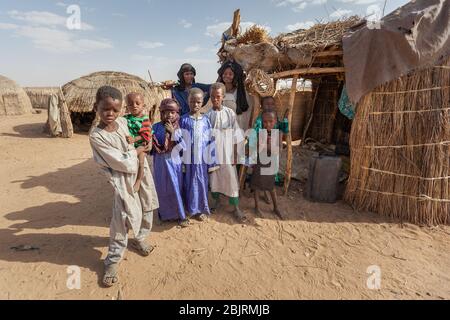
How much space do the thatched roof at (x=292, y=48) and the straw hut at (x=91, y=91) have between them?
21.2ft

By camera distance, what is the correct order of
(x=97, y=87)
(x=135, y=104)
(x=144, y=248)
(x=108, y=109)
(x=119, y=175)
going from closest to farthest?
(x=108, y=109) → (x=119, y=175) → (x=135, y=104) → (x=144, y=248) → (x=97, y=87)

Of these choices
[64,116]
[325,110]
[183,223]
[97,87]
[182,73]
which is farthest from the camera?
[97,87]

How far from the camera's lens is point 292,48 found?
3.92 m

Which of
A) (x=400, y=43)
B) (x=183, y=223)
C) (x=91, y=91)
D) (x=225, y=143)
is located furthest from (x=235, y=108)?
(x=91, y=91)

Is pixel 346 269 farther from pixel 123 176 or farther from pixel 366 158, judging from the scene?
pixel 123 176

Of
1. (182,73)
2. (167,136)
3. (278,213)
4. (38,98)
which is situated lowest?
(278,213)

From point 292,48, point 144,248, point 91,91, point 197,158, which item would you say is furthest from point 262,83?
point 91,91

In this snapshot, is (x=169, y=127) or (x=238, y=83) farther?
(x=238, y=83)

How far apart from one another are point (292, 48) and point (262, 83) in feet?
2.33

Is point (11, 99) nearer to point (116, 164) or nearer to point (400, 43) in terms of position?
point (116, 164)

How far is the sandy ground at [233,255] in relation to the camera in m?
2.40

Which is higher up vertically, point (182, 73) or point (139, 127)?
point (182, 73)

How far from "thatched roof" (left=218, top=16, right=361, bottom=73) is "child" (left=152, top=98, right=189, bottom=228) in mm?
1696

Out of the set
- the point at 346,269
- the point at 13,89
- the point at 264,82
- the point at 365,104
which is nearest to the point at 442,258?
the point at 346,269
